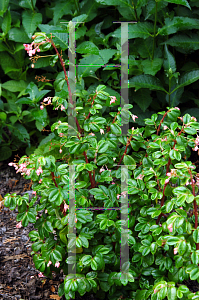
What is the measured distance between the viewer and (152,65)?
2.04m

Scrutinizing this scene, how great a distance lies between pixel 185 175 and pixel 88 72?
1141mm

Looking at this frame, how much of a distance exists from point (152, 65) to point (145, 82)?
13cm

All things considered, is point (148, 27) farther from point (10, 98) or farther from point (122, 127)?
point (10, 98)

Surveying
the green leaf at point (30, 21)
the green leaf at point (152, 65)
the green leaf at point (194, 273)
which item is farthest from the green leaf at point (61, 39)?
the green leaf at point (194, 273)

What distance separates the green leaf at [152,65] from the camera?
1977mm

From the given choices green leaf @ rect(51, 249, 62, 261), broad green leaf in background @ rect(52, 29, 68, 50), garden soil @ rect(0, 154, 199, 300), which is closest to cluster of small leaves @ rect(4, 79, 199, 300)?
green leaf @ rect(51, 249, 62, 261)

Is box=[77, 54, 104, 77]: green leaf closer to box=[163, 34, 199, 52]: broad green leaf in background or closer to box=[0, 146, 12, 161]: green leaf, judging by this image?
box=[163, 34, 199, 52]: broad green leaf in background

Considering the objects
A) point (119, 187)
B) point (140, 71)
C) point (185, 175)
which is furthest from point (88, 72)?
point (185, 175)

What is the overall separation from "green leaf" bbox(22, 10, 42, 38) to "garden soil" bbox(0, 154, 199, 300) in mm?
1357

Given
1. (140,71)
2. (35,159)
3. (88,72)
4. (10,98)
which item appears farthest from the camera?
(10,98)

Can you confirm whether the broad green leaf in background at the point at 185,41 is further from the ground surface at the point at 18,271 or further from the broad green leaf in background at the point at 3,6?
the ground surface at the point at 18,271

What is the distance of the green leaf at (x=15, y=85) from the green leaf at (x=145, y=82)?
0.95m

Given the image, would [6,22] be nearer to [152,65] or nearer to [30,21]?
[30,21]

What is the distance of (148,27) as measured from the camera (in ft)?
6.80
